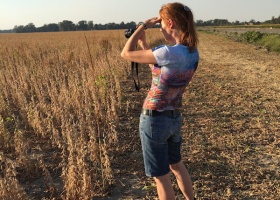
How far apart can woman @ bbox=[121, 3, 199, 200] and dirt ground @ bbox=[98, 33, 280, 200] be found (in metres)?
1.09

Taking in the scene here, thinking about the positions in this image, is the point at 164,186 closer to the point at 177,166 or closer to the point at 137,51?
the point at 177,166

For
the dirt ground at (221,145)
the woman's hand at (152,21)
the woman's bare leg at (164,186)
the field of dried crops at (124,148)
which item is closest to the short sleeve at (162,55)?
the woman's hand at (152,21)

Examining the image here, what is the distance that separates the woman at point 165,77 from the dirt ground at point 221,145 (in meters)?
1.09

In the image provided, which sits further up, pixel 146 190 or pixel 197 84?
pixel 197 84

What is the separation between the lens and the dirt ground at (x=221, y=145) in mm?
3302

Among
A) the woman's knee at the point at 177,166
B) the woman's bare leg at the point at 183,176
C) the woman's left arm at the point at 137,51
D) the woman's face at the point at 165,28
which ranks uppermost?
the woman's face at the point at 165,28

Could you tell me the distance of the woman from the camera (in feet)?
6.46

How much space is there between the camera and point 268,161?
3.90 m

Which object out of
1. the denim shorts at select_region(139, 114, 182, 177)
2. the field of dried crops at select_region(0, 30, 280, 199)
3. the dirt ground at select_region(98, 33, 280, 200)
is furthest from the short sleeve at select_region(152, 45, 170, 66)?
the dirt ground at select_region(98, 33, 280, 200)

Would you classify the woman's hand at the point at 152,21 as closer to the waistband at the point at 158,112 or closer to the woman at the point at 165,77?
the woman at the point at 165,77

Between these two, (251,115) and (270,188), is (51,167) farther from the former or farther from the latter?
(251,115)

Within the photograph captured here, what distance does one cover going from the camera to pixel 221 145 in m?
4.34

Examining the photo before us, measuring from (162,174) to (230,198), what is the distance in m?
1.25

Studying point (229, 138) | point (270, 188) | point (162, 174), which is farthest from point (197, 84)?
point (162, 174)
